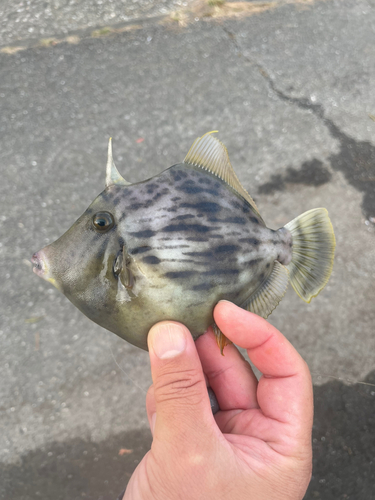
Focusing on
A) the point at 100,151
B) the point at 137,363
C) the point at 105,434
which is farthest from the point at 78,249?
the point at 100,151

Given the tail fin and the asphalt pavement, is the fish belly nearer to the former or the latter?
the tail fin

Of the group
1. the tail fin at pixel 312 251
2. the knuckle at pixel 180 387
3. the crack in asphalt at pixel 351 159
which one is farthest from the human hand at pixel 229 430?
the crack in asphalt at pixel 351 159

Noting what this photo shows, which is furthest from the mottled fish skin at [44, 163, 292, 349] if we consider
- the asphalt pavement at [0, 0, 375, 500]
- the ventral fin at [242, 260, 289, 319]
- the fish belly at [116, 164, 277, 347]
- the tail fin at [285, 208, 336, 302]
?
the asphalt pavement at [0, 0, 375, 500]

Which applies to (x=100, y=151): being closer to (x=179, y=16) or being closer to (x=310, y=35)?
(x=179, y=16)

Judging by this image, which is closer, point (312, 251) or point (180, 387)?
point (180, 387)

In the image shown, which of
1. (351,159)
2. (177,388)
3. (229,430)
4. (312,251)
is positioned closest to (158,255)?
(177,388)

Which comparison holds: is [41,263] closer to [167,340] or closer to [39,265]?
[39,265]
